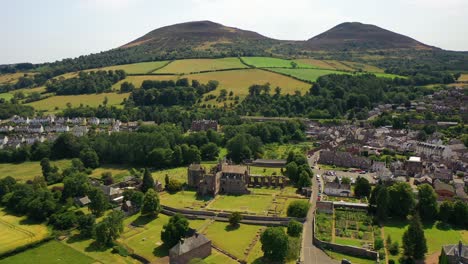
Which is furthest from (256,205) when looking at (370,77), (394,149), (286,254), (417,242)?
(370,77)

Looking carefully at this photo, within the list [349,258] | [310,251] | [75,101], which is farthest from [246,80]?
[349,258]

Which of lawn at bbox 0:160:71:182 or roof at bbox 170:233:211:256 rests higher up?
roof at bbox 170:233:211:256

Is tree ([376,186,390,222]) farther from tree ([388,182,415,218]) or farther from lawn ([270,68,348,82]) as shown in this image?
lawn ([270,68,348,82])

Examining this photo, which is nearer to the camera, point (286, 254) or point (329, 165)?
point (286, 254)

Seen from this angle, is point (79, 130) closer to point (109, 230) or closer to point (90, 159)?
point (90, 159)

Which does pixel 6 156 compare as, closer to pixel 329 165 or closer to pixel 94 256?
pixel 94 256

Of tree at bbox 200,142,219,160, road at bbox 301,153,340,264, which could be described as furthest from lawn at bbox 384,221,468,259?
tree at bbox 200,142,219,160

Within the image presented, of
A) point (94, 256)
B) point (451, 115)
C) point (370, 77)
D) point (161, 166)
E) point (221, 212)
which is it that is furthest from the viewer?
point (370, 77)
